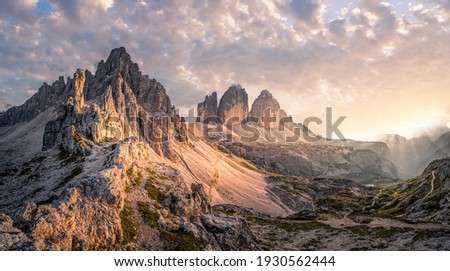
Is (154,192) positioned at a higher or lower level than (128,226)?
higher

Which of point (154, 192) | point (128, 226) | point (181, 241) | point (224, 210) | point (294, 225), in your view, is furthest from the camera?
point (224, 210)

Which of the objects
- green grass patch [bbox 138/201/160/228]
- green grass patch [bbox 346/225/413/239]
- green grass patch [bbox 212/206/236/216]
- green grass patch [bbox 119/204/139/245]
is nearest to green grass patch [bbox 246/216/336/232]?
green grass patch [bbox 346/225/413/239]

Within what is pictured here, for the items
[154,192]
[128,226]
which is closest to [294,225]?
[154,192]

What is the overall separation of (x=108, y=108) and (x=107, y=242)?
156710mm

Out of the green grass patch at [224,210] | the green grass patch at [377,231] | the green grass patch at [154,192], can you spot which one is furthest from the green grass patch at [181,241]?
the green grass patch at [224,210]

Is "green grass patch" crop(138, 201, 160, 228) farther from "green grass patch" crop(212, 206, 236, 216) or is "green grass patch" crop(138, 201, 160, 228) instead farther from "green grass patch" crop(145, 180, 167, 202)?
"green grass patch" crop(212, 206, 236, 216)

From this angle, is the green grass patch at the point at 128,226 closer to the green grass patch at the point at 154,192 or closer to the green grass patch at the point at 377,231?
the green grass patch at the point at 154,192

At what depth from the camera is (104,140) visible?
135m

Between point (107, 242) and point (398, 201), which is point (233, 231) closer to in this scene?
point (107, 242)

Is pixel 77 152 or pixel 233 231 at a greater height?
pixel 77 152

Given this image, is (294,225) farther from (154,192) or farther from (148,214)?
(148,214)

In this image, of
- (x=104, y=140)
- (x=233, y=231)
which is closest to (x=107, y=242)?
(x=233, y=231)

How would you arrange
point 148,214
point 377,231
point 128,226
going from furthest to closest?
1. point 377,231
2. point 148,214
3. point 128,226
